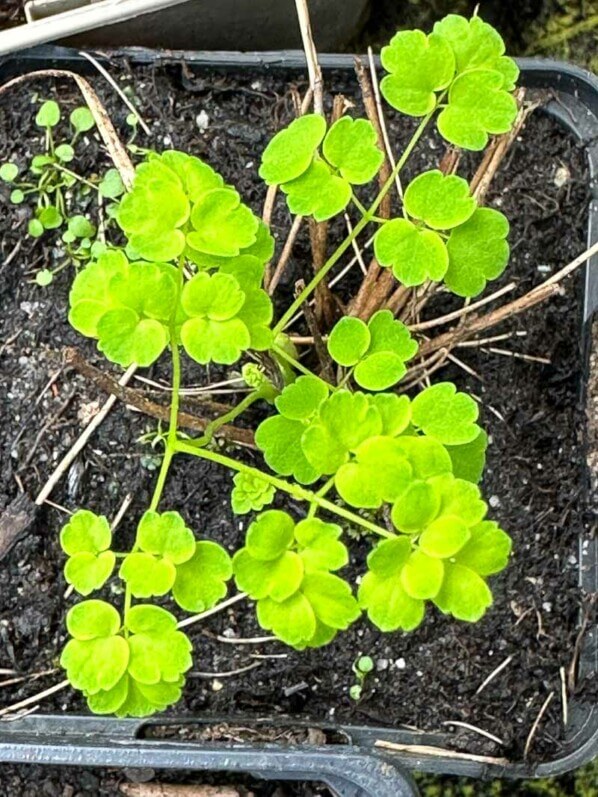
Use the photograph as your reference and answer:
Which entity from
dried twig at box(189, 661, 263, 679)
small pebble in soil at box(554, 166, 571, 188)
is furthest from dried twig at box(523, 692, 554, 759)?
small pebble in soil at box(554, 166, 571, 188)

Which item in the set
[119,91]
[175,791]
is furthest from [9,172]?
[175,791]

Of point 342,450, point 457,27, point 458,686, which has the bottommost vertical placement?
point 458,686

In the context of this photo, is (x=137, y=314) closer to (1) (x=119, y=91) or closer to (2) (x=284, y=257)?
(2) (x=284, y=257)

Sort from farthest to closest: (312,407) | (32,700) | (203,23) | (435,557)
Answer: (203,23)
(32,700)
(312,407)
(435,557)

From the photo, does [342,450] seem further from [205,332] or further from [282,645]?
[282,645]

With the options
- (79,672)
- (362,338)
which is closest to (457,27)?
(362,338)

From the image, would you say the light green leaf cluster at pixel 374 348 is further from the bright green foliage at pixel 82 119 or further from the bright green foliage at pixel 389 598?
the bright green foliage at pixel 82 119
